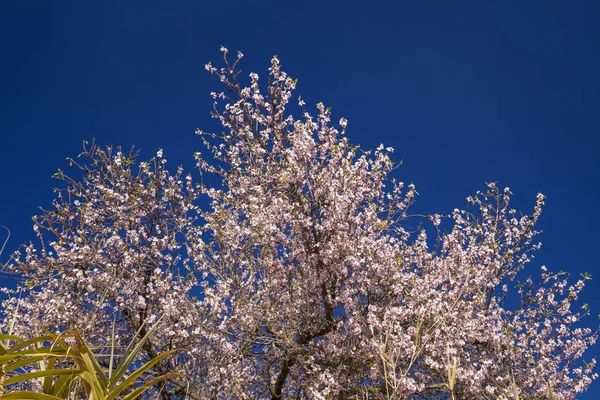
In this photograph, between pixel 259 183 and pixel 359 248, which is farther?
pixel 259 183

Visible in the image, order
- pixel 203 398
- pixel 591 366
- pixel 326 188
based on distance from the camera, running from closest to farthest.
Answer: pixel 203 398 → pixel 326 188 → pixel 591 366

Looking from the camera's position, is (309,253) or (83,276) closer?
(309,253)

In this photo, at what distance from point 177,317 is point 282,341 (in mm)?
2051

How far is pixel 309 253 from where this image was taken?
795 centimetres

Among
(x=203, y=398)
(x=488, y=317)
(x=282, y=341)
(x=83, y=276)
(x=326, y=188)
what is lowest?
(x=203, y=398)

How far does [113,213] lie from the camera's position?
9.39 meters

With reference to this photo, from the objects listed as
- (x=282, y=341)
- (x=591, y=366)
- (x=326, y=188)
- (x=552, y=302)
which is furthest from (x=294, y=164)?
(x=591, y=366)

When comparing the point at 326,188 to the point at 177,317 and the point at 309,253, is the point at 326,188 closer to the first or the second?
the point at 309,253

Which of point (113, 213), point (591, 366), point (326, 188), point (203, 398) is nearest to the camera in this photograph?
point (203, 398)

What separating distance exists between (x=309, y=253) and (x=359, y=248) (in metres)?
0.84

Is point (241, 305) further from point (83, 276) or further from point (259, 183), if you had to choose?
point (83, 276)

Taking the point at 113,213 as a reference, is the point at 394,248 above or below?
below

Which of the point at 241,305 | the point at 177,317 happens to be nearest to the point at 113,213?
the point at 177,317

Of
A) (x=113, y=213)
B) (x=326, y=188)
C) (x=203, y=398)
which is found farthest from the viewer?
(x=113, y=213)
